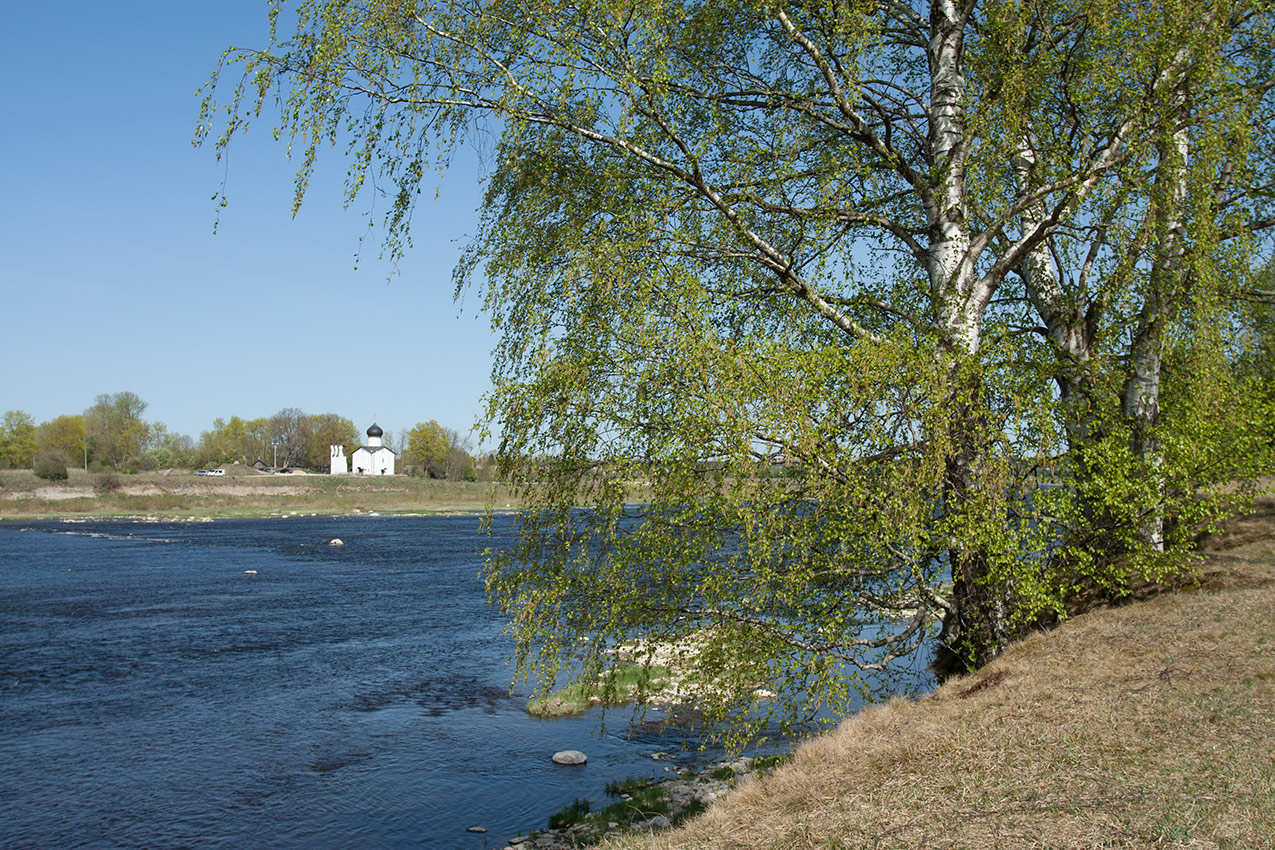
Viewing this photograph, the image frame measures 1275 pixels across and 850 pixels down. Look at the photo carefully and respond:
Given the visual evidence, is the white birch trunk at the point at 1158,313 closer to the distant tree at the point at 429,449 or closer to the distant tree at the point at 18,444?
the distant tree at the point at 429,449

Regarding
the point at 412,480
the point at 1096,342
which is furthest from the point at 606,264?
the point at 412,480

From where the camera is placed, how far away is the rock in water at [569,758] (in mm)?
16984

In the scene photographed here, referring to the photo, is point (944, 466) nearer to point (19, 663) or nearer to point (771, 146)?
point (771, 146)

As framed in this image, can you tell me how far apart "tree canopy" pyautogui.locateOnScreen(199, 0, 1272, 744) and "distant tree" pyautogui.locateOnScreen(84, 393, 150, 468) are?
483 feet

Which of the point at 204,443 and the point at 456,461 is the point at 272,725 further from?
the point at 204,443

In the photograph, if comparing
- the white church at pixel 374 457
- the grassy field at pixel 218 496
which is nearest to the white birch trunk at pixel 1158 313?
the grassy field at pixel 218 496

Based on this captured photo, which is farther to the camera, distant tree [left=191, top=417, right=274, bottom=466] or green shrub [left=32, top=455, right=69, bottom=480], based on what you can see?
distant tree [left=191, top=417, right=274, bottom=466]

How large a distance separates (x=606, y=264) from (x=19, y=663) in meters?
23.8

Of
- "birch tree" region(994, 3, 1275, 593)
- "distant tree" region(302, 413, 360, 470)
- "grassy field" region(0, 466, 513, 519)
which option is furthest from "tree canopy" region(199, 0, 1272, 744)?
"distant tree" region(302, 413, 360, 470)

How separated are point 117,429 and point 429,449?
50.1m

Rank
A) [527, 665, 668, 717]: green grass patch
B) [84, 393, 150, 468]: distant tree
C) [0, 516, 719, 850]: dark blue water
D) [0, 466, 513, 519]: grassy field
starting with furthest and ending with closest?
[84, 393, 150, 468]: distant tree < [0, 466, 513, 519]: grassy field < [527, 665, 668, 717]: green grass patch < [0, 516, 719, 850]: dark blue water

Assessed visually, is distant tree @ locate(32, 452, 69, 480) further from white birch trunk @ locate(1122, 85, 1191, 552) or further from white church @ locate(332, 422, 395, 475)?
white birch trunk @ locate(1122, 85, 1191, 552)

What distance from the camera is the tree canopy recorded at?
33.1 feet

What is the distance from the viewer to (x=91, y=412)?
156750 mm
